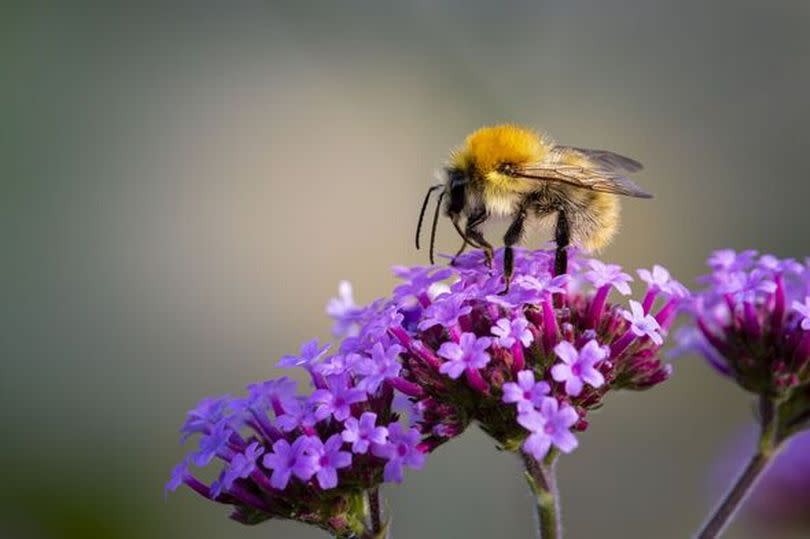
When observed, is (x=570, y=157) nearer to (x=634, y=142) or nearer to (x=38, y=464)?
(x=38, y=464)

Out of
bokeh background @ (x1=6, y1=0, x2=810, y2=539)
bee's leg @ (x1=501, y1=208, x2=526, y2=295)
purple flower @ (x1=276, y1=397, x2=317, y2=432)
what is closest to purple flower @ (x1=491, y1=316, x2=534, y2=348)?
bee's leg @ (x1=501, y1=208, x2=526, y2=295)

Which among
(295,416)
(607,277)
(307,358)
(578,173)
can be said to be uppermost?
(578,173)

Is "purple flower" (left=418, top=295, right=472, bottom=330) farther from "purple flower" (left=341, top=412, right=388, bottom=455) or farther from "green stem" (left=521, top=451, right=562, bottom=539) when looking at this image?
"green stem" (left=521, top=451, right=562, bottom=539)

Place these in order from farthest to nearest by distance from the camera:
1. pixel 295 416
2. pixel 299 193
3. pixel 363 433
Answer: pixel 299 193 < pixel 295 416 < pixel 363 433

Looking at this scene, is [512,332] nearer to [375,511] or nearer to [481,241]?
[481,241]

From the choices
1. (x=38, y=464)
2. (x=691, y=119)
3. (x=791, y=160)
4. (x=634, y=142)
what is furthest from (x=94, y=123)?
(x=791, y=160)

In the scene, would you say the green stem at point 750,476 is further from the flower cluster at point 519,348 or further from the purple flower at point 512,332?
the purple flower at point 512,332

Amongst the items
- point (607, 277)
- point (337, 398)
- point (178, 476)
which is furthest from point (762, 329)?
point (178, 476)
